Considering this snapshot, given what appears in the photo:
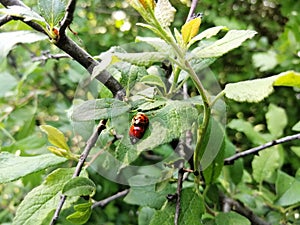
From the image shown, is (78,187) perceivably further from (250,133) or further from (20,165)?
(250,133)

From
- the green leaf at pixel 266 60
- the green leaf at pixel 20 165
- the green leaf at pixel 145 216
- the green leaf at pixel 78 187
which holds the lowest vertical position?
the green leaf at pixel 145 216

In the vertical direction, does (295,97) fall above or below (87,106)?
below

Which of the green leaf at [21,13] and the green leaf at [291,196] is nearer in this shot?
the green leaf at [21,13]

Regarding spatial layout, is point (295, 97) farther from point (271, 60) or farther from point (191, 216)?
point (191, 216)

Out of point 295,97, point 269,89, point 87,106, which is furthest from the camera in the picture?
point 295,97

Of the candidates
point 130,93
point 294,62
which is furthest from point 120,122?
point 294,62

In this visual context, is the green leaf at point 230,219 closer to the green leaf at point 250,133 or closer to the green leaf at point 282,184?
the green leaf at point 282,184

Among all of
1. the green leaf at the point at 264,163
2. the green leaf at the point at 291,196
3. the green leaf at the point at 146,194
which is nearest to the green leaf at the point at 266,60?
the green leaf at the point at 264,163
